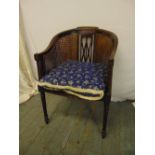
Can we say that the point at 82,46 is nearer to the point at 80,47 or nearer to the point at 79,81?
the point at 80,47

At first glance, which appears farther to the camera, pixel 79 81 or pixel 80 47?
pixel 80 47

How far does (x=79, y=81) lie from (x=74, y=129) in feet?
1.60

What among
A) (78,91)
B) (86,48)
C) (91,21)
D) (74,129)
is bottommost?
(74,129)

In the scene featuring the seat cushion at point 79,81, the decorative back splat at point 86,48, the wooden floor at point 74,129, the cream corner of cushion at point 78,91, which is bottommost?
the wooden floor at point 74,129

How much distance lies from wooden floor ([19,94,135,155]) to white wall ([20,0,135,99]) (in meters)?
0.34

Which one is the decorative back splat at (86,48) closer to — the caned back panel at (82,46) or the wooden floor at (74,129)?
the caned back panel at (82,46)

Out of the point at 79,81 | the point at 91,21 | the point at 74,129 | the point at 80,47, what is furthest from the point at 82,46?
the point at 74,129

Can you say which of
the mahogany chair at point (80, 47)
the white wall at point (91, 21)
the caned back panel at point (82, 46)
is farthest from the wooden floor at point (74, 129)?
the caned back panel at point (82, 46)

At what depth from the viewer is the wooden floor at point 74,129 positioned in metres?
1.36

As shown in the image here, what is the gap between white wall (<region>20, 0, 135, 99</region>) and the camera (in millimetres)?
1708

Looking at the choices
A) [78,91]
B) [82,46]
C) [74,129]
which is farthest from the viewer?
[82,46]

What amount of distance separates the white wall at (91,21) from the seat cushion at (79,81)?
1.52 feet

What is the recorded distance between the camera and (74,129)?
157cm

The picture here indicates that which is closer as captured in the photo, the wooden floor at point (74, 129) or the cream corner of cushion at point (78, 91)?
the cream corner of cushion at point (78, 91)
